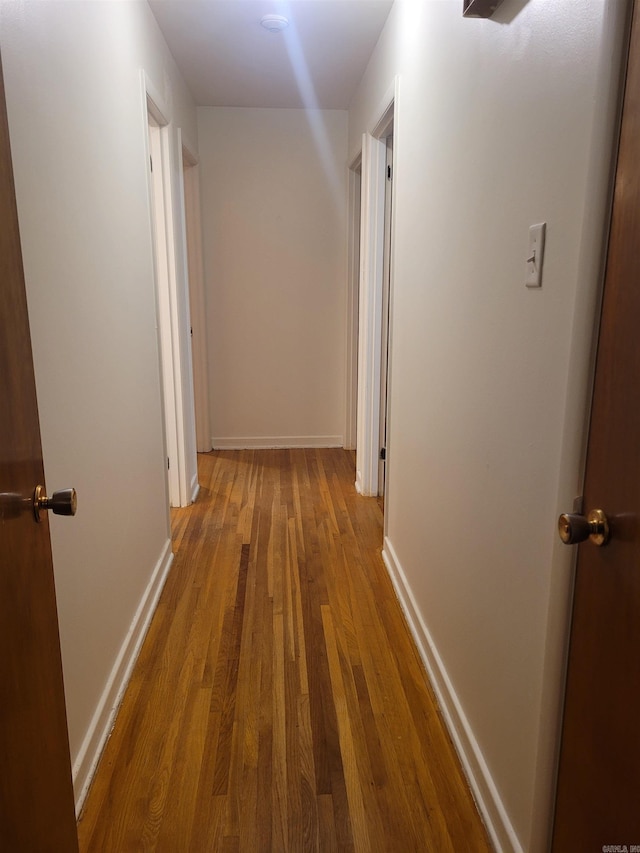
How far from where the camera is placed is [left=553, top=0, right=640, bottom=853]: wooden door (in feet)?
2.75

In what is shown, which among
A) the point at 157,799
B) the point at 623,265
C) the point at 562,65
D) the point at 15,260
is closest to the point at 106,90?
the point at 15,260

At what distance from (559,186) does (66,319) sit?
1.16 m

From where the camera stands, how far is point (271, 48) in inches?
120

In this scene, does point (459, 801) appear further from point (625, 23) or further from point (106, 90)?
point (106, 90)

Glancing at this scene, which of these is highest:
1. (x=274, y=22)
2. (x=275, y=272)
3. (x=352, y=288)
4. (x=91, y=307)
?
(x=274, y=22)

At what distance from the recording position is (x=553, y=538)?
1.10 meters

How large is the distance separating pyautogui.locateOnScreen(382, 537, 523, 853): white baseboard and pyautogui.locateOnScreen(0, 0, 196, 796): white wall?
100cm

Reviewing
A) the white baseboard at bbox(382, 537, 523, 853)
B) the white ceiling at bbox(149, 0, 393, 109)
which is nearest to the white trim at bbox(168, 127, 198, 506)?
the white ceiling at bbox(149, 0, 393, 109)

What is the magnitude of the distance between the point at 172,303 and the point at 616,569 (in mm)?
2778

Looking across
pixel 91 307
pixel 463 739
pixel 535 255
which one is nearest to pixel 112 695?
pixel 463 739

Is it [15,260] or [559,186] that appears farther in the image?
[559,186]

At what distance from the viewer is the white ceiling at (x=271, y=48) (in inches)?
102

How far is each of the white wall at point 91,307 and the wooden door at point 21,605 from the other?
358 millimetres

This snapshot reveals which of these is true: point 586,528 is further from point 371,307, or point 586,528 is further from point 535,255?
point 371,307
